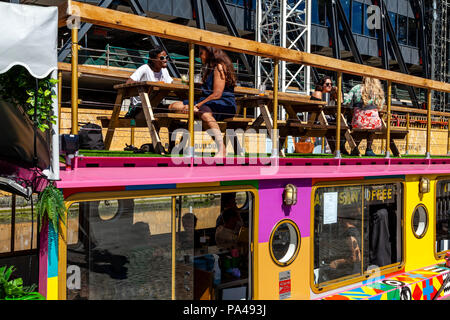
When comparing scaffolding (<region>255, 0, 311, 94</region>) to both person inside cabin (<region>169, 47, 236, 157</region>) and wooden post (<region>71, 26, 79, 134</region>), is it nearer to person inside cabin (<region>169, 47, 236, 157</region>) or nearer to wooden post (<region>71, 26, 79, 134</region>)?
person inside cabin (<region>169, 47, 236, 157</region>)

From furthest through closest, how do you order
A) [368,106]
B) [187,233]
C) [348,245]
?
[368,106], [348,245], [187,233]

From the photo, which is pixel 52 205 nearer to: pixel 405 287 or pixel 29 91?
pixel 29 91

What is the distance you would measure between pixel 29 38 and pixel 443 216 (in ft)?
18.0

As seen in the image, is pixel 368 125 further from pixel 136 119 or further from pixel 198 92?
pixel 136 119

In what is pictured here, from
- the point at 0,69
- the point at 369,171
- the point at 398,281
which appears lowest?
the point at 398,281

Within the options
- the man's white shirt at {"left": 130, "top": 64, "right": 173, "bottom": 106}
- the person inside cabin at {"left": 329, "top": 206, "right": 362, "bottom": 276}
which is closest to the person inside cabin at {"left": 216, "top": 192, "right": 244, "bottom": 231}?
the person inside cabin at {"left": 329, "top": 206, "right": 362, "bottom": 276}

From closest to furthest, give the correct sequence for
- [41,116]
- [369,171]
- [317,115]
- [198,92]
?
1. [41,116]
2. [198,92]
3. [369,171]
4. [317,115]

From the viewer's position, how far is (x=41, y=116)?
3131mm

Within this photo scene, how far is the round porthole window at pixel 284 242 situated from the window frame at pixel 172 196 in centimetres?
23

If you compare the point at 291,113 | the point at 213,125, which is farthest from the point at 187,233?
the point at 291,113

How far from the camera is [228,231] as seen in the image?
15.4 ft
